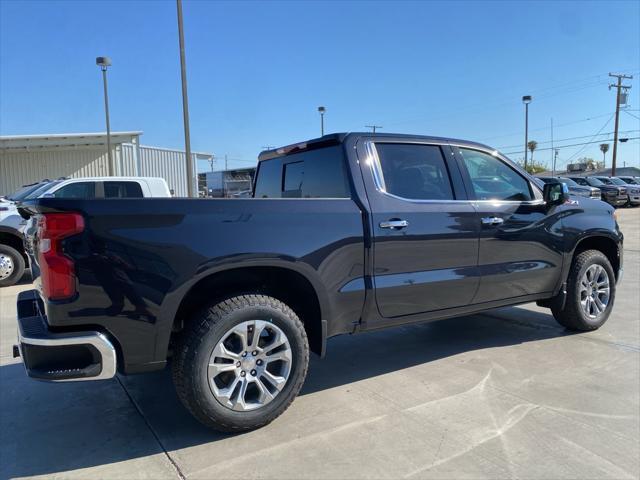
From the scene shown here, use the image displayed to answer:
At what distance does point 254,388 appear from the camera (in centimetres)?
323

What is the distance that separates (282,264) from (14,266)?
721 cm

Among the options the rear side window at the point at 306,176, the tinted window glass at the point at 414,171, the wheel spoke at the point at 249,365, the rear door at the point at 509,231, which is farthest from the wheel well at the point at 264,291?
the rear door at the point at 509,231

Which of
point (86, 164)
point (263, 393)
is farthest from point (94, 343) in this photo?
point (86, 164)

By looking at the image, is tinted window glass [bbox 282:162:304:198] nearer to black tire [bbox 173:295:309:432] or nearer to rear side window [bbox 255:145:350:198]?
rear side window [bbox 255:145:350:198]

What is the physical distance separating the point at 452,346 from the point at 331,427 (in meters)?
2.06

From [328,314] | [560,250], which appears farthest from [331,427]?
[560,250]

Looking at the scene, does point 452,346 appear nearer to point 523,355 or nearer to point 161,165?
point 523,355

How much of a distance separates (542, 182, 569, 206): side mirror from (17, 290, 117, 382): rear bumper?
3.92 meters

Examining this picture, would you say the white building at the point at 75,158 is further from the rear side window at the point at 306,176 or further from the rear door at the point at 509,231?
the rear door at the point at 509,231

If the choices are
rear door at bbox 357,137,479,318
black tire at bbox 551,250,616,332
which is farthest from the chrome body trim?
black tire at bbox 551,250,616,332

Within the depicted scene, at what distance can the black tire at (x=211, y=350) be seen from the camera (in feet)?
9.65

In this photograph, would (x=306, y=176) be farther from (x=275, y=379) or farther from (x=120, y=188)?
(x=120, y=188)

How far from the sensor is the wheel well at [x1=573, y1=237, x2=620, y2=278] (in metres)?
5.32

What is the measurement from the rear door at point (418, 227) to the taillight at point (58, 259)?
6.28 ft
